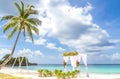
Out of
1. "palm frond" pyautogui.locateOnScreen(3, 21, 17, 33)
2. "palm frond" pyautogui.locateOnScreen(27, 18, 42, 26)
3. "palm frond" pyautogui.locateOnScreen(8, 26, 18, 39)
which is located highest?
"palm frond" pyautogui.locateOnScreen(27, 18, 42, 26)

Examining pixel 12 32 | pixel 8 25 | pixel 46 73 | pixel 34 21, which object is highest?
pixel 34 21

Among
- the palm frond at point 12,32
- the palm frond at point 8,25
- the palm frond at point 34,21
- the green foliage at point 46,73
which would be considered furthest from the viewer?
the palm frond at point 34,21

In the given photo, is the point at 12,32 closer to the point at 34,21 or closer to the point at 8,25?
the point at 8,25

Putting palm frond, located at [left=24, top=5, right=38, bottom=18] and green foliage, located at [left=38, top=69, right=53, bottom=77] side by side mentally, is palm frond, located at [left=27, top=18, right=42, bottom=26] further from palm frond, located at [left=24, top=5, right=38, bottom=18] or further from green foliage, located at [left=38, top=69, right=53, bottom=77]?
green foliage, located at [left=38, top=69, right=53, bottom=77]

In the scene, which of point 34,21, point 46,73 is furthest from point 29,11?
point 46,73

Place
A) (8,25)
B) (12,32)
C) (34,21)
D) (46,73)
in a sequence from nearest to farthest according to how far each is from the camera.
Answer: (46,73), (8,25), (12,32), (34,21)

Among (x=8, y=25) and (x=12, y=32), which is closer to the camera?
(x=8, y=25)

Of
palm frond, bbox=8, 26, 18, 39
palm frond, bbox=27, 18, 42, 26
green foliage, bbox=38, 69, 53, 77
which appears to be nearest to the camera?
green foliage, bbox=38, 69, 53, 77

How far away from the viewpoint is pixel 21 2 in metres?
29.2

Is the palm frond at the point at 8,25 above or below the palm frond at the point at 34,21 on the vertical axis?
below

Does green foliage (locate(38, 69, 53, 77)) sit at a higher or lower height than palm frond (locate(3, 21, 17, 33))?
lower

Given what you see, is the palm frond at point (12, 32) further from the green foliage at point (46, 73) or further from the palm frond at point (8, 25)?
the green foliage at point (46, 73)

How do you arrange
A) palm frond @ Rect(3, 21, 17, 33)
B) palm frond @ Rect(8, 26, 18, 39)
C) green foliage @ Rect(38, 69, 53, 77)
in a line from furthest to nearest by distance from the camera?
1. palm frond @ Rect(8, 26, 18, 39)
2. palm frond @ Rect(3, 21, 17, 33)
3. green foliage @ Rect(38, 69, 53, 77)

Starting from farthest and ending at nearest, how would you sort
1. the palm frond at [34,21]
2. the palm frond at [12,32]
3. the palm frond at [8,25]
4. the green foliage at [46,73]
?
the palm frond at [34,21], the palm frond at [12,32], the palm frond at [8,25], the green foliage at [46,73]
